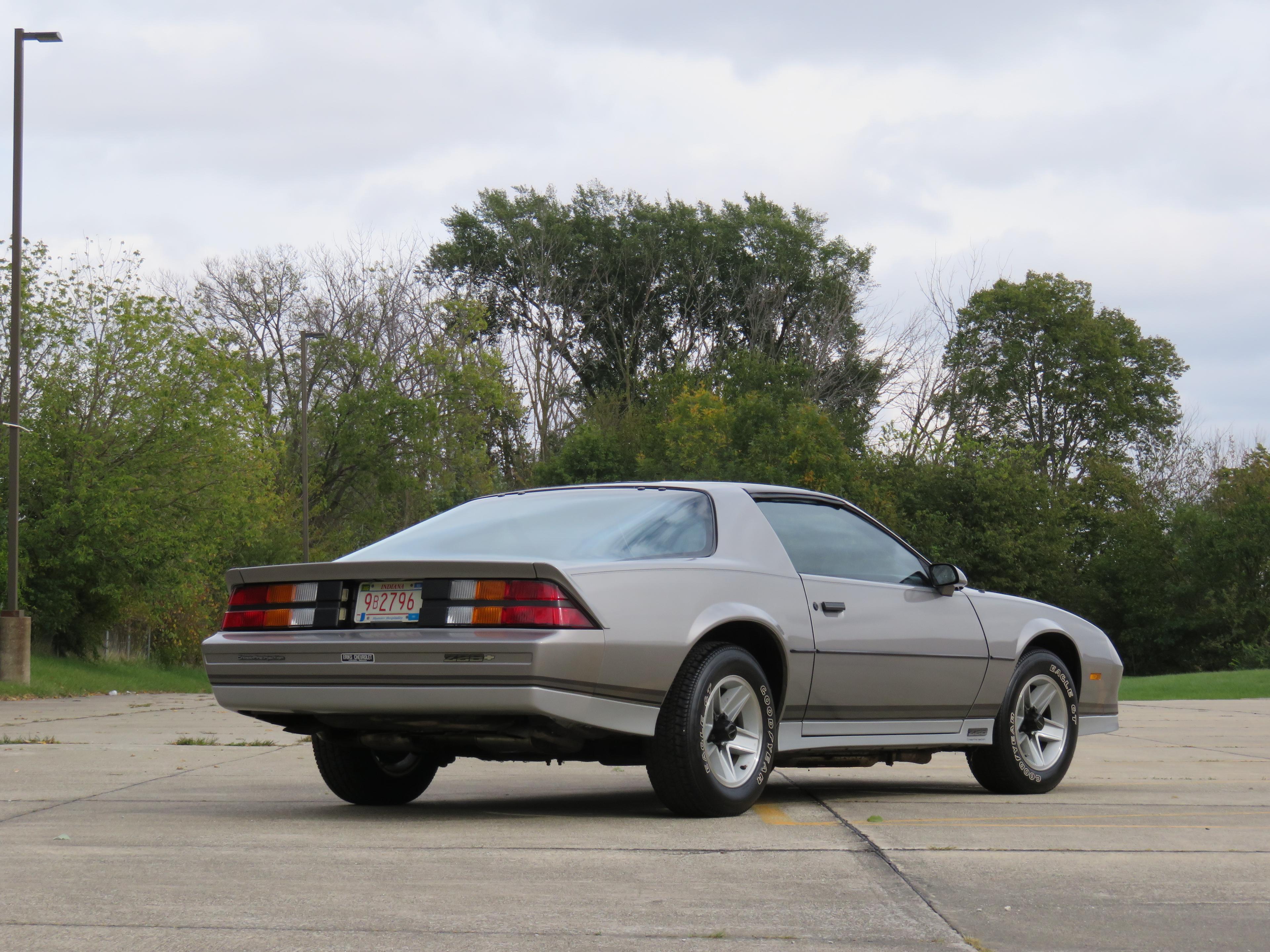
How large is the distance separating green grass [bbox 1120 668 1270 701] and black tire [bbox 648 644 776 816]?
1977 centimetres

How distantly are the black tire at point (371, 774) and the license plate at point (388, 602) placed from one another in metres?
0.98

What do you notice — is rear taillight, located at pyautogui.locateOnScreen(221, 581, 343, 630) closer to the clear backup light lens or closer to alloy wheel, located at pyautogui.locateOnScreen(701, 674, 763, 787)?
the clear backup light lens

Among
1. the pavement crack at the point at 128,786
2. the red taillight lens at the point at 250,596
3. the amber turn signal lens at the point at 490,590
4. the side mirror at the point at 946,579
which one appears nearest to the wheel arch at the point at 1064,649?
the side mirror at the point at 946,579

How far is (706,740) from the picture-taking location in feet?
21.2

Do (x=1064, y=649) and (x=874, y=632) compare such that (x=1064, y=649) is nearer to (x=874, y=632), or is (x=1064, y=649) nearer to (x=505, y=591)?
(x=874, y=632)

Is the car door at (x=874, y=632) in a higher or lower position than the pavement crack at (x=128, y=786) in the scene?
higher

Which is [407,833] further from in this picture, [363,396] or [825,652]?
[363,396]

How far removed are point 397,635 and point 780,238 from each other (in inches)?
2125

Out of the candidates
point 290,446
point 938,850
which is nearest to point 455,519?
point 938,850

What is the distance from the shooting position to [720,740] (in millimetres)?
6566

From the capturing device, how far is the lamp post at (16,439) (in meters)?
23.4

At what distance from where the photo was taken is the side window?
7344mm

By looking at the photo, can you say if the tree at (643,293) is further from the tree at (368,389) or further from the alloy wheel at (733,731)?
the alloy wheel at (733,731)

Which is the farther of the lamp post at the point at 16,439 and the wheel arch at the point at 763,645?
the lamp post at the point at 16,439
